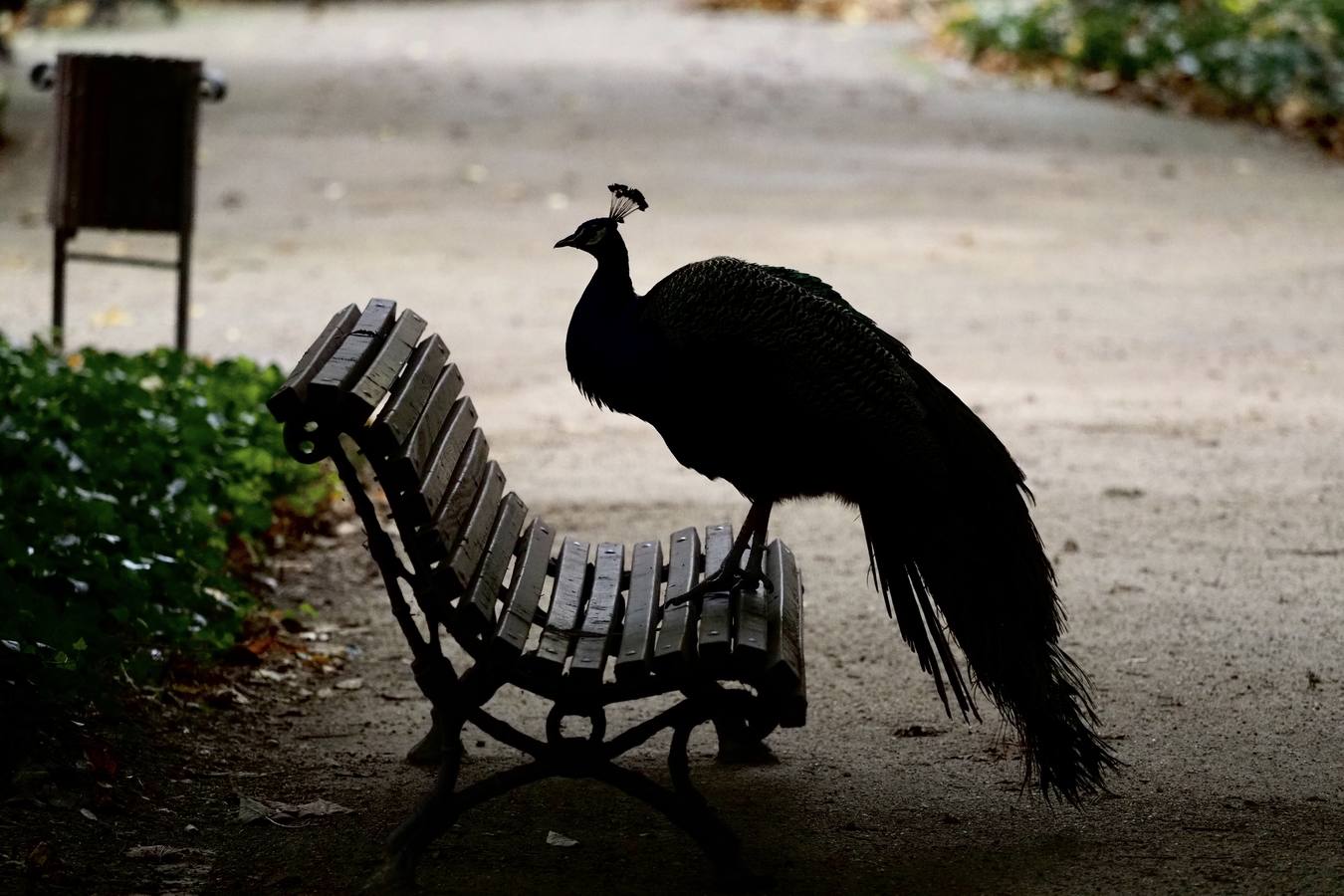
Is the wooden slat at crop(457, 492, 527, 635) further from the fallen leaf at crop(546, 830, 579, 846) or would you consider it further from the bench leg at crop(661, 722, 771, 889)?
the fallen leaf at crop(546, 830, 579, 846)

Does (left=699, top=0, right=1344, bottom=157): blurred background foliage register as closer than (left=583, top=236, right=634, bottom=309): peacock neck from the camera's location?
No

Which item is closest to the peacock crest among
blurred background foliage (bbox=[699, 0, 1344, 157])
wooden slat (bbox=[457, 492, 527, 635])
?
wooden slat (bbox=[457, 492, 527, 635])

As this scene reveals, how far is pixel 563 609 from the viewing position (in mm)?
4426

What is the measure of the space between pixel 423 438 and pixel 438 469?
0.09 m

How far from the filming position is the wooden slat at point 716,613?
393 centimetres

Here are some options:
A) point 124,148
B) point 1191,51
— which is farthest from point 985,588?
Answer: point 1191,51

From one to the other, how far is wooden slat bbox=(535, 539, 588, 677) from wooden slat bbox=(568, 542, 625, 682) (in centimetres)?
3

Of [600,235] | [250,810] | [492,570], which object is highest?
[600,235]

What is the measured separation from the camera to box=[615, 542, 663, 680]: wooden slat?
13.1 ft

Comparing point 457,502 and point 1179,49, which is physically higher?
point 1179,49

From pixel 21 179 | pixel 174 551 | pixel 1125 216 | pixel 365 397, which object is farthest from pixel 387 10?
pixel 365 397

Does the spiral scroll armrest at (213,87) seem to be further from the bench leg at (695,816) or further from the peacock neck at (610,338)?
the bench leg at (695,816)

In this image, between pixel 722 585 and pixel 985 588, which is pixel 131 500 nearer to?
pixel 722 585

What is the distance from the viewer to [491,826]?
4.43 m
